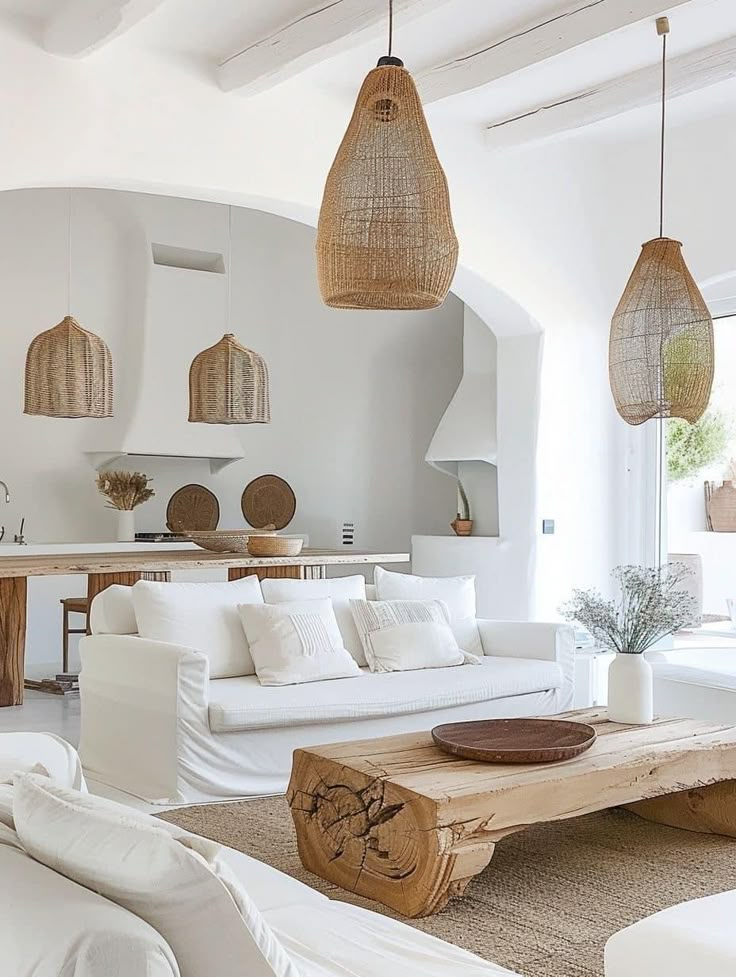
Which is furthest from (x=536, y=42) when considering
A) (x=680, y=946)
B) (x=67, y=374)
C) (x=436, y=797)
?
(x=680, y=946)

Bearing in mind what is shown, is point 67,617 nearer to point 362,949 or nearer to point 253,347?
point 253,347

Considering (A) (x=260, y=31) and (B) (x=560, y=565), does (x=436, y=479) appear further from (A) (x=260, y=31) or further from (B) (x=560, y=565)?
(A) (x=260, y=31)

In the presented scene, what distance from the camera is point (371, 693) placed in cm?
460

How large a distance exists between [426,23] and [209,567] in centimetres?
315

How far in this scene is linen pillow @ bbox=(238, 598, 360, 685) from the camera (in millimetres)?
4652

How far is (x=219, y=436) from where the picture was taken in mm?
8836

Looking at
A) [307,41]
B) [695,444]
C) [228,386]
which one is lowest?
[695,444]

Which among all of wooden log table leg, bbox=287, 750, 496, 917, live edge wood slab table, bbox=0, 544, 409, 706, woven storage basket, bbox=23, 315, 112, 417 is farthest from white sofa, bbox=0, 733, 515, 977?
woven storage basket, bbox=23, 315, 112, 417

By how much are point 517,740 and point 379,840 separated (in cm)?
66

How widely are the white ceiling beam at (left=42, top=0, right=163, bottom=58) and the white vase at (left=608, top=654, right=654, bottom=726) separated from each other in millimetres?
3195

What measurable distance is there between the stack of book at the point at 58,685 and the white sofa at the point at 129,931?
4.56 meters

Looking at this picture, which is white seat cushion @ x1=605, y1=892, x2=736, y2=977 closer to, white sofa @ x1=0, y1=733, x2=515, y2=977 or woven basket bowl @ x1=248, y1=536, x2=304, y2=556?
white sofa @ x1=0, y1=733, x2=515, y2=977

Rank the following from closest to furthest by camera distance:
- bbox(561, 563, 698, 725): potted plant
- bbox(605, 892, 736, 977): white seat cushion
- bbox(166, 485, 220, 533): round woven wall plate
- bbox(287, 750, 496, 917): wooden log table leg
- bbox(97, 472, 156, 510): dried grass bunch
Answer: bbox(605, 892, 736, 977): white seat cushion < bbox(287, 750, 496, 917): wooden log table leg < bbox(561, 563, 698, 725): potted plant < bbox(97, 472, 156, 510): dried grass bunch < bbox(166, 485, 220, 533): round woven wall plate

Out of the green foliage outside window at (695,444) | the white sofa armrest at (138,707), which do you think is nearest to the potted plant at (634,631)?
the white sofa armrest at (138,707)
